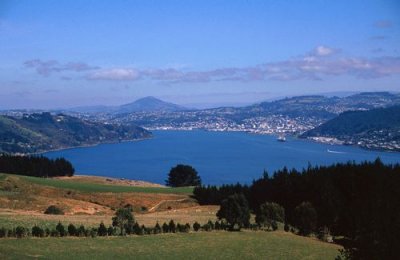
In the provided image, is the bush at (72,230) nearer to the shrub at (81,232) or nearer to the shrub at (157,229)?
the shrub at (81,232)

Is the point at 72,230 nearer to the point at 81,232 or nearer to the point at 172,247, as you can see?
the point at 81,232

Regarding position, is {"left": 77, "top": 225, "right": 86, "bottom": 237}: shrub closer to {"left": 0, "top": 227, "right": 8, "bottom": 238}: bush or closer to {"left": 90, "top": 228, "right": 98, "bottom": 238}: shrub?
{"left": 90, "top": 228, "right": 98, "bottom": 238}: shrub

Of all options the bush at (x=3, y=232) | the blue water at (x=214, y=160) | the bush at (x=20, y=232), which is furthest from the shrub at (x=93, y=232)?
the blue water at (x=214, y=160)

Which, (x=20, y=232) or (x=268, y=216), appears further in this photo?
(x=268, y=216)

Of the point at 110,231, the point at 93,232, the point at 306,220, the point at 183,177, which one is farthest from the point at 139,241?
the point at 183,177

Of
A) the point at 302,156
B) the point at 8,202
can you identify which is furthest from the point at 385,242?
the point at 302,156

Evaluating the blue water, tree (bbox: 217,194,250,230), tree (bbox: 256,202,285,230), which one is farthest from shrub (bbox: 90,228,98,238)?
the blue water
